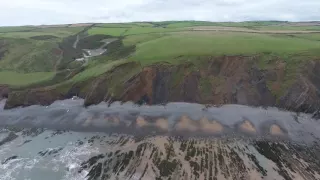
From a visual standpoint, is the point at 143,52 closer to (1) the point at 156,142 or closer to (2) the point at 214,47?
(2) the point at 214,47

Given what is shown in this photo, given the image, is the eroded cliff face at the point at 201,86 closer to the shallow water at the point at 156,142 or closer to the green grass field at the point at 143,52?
the green grass field at the point at 143,52

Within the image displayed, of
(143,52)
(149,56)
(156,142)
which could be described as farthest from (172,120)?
(143,52)

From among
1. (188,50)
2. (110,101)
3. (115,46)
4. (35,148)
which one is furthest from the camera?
(115,46)

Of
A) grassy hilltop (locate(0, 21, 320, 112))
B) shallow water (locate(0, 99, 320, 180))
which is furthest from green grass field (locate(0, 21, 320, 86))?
shallow water (locate(0, 99, 320, 180))

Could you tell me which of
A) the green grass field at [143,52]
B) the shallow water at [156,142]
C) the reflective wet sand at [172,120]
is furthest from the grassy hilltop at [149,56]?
the shallow water at [156,142]

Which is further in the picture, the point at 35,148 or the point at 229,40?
the point at 229,40

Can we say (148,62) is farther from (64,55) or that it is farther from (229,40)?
(64,55)

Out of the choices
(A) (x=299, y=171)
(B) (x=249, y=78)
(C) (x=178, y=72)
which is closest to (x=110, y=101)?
(C) (x=178, y=72)

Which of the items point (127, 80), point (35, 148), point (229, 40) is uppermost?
point (229, 40)
